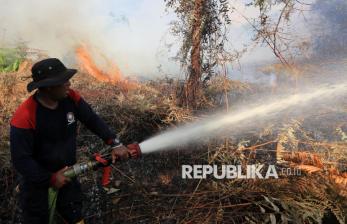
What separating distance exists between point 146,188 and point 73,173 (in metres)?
1.59

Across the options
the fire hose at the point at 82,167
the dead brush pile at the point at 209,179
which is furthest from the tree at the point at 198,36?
the fire hose at the point at 82,167

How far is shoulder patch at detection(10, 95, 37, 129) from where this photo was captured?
2984mm

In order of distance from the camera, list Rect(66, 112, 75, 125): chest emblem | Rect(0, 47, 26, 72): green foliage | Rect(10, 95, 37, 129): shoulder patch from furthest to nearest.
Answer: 1. Rect(0, 47, 26, 72): green foliage
2. Rect(66, 112, 75, 125): chest emblem
3. Rect(10, 95, 37, 129): shoulder patch

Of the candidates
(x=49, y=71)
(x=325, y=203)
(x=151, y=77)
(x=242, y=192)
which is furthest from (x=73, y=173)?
(x=151, y=77)

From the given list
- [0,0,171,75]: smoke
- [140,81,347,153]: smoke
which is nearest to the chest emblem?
[140,81,347,153]: smoke

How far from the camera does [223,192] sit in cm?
433

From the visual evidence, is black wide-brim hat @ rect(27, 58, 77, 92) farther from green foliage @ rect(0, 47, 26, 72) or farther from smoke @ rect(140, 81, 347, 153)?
green foliage @ rect(0, 47, 26, 72)

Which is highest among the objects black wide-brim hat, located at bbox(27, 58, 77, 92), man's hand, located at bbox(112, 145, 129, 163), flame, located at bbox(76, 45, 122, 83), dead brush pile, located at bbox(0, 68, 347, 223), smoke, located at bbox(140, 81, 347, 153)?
black wide-brim hat, located at bbox(27, 58, 77, 92)

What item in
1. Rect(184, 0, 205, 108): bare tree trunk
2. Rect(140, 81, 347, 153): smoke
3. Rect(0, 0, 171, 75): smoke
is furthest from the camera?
Rect(0, 0, 171, 75): smoke

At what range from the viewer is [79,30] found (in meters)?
10.1

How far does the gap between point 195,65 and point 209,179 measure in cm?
218

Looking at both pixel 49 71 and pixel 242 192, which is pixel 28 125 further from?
pixel 242 192

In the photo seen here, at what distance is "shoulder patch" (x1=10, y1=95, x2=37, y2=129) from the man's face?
155 millimetres

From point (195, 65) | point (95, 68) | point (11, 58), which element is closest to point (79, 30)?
point (95, 68)
